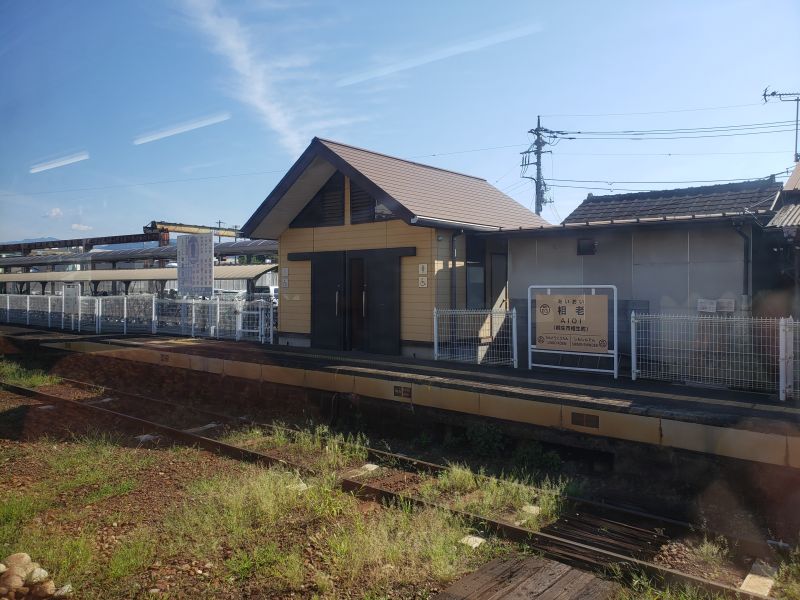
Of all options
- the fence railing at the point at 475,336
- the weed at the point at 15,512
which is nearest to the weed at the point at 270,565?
the weed at the point at 15,512

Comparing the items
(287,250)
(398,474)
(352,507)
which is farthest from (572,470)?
(287,250)

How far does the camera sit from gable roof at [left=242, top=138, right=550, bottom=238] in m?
13.2

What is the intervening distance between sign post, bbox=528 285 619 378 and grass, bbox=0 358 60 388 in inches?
442

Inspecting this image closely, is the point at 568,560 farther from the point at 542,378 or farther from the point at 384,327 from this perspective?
the point at 384,327

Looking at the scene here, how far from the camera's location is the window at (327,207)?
15304 millimetres

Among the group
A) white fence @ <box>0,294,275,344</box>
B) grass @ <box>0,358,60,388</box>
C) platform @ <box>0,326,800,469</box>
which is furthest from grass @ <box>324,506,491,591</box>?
white fence @ <box>0,294,275,344</box>

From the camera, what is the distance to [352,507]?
6195 mm

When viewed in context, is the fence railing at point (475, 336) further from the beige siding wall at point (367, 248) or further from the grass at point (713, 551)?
the grass at point (713, 551)

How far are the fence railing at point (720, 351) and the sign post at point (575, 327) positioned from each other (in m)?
0.55

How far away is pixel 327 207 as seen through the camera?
51.0 ft

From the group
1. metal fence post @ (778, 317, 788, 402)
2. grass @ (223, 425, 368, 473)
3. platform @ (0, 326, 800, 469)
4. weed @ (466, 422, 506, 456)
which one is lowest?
grass @ (223, 425, 368, 473)

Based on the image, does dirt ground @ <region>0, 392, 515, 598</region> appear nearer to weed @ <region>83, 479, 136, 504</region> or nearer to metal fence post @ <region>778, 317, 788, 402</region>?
weed @ <region>83, 479, 136, 504</region>

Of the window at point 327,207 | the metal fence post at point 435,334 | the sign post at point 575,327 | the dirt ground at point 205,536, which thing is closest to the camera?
the dirt ground at point 205,536

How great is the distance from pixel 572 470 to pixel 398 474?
2198 mm
